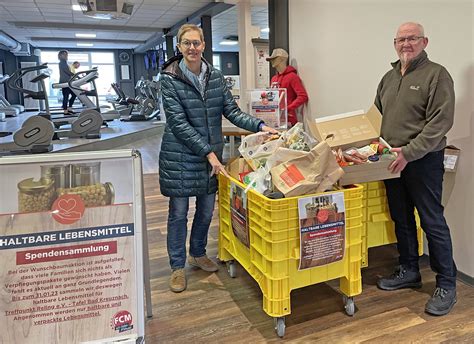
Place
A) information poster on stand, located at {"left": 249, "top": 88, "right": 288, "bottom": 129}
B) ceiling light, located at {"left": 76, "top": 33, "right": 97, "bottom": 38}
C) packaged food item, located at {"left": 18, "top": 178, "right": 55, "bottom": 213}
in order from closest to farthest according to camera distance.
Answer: packaged food item, located at {"left": 18, "top": 178, "right": 55, "bottom": 213} → information poster on stand, located at {"left": 249, "top": 88, "right": 288, "bottom": 129} → ceiling light, located at {"left": 76, "top": 33, "right": 97, "bottom": 38}

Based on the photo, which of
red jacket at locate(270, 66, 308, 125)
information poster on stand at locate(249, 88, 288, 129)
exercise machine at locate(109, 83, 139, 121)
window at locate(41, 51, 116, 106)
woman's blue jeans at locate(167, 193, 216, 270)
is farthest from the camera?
window at locate(41, 51, 116, 106)

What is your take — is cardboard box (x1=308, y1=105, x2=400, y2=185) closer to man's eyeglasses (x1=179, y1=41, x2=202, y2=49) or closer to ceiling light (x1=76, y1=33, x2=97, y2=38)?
man's eyeglasses (x1=179, y1=41, x2=202, y2=49)

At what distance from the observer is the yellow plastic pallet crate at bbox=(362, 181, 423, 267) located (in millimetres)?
2617

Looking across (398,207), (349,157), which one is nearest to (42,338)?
(349,157)

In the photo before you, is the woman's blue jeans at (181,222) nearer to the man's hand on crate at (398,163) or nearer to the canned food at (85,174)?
the canned food at (85,174)

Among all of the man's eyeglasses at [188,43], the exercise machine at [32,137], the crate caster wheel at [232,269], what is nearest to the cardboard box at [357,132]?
the man's eyeglasses at [188,43]

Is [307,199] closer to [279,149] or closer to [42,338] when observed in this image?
[279,149]

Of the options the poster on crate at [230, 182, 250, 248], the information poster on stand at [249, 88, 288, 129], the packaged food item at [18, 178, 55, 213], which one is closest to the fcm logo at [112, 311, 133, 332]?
the packaged food item at [18, 178, 55, 213]

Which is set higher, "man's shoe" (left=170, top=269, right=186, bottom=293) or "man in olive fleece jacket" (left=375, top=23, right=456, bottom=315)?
"man in olive fleece jacket" (left=375, top=23, right=456, bottom=315)

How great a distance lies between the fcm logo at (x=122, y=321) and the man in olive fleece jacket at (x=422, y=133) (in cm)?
148

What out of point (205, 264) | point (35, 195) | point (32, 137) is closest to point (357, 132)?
point (205, 264)

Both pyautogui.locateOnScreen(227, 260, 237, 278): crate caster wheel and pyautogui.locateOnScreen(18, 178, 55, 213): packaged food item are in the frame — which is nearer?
pyautogui.locateOnScreen(18, 178, 55, 213): packaged food item

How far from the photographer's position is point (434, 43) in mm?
2580

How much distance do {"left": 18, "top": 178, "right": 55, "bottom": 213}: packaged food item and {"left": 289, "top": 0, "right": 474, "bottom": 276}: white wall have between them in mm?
2249
